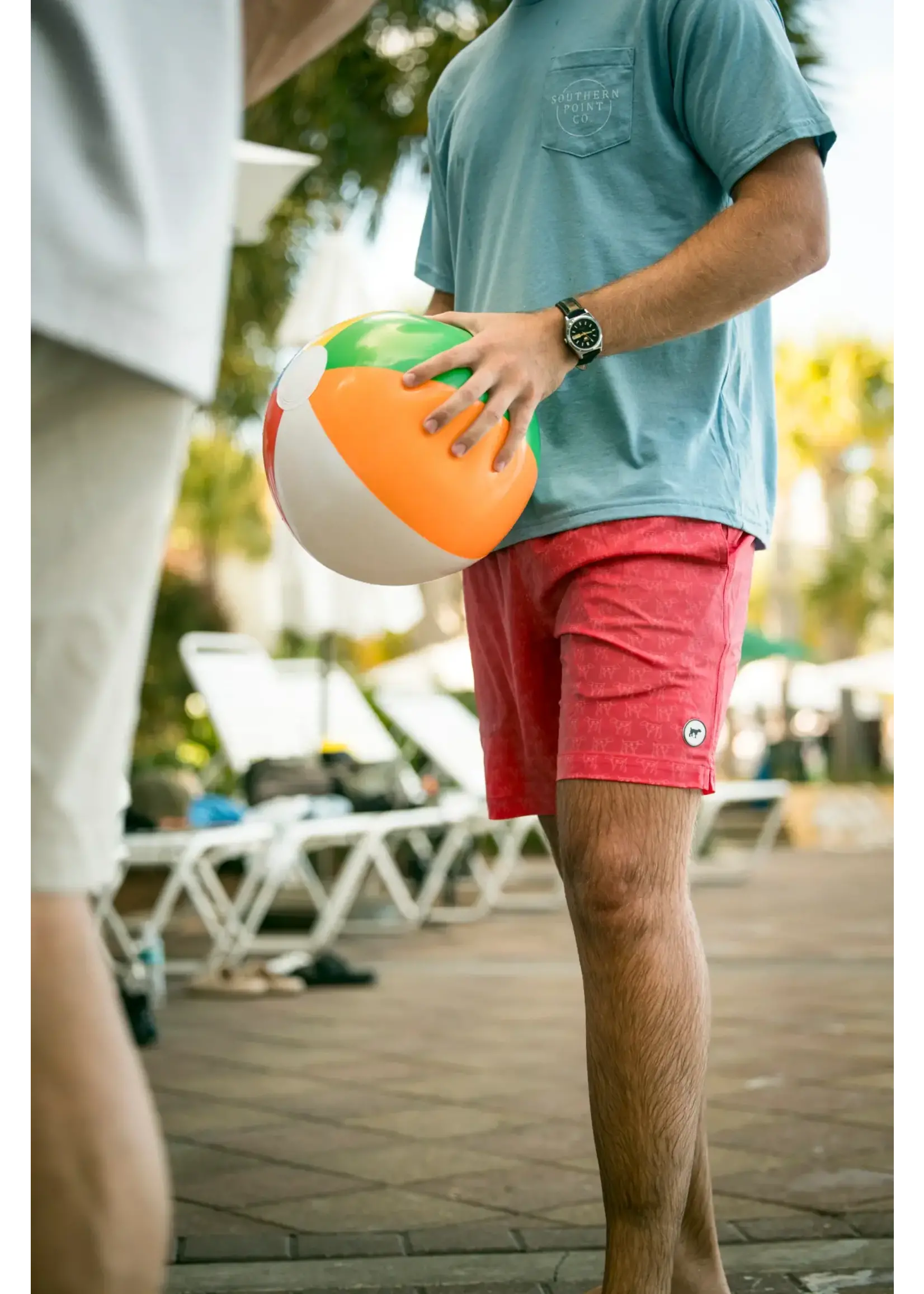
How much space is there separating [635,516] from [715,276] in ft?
1.06

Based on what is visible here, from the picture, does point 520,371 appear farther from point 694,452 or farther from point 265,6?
point 265,6

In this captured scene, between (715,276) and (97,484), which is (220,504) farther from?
(97,484)

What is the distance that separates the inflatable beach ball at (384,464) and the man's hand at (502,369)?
0.05 feet

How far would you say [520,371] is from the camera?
1.92 m

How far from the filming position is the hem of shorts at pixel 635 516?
2078 mm

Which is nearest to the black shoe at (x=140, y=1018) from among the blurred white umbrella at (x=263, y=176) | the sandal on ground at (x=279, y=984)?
the sandal on ground at (x=279, y=984)

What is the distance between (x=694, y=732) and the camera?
204cm

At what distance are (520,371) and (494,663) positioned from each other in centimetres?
55

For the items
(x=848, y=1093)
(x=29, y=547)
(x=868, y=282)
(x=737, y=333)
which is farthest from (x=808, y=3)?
(x=868, y=282)

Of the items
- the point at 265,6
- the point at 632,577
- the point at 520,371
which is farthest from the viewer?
the point at 632,577

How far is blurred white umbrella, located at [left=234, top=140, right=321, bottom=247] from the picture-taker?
20.0 ft

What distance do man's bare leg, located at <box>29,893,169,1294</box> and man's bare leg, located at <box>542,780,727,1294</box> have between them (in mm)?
1001

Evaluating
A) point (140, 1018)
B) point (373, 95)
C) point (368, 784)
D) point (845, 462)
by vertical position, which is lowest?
point (140, 1018)

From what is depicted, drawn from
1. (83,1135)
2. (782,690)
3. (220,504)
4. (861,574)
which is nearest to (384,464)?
(83,1135)
